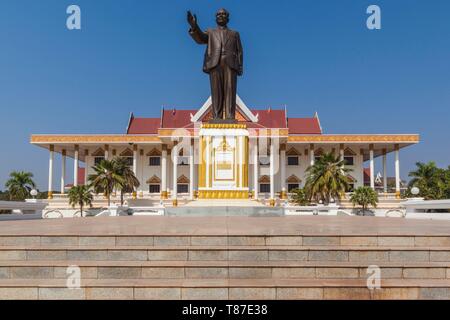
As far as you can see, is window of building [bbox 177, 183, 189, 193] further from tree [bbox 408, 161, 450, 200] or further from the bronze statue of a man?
the bronze statue of a man

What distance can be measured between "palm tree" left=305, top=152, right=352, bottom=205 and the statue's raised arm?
25.7m

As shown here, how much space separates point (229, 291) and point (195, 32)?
11.7 m

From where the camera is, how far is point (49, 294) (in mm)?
4852

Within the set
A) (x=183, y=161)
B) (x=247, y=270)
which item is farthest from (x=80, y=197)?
(x=247, y=270)

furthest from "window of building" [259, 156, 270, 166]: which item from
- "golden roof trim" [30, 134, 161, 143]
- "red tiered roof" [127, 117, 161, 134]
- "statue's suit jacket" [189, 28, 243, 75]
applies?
"statue's suit jacket" [189, 28, 243, 75]

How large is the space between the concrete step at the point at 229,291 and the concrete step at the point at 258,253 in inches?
29.8

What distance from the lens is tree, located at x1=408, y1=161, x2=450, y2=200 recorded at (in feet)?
160

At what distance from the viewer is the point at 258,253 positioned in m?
5.68

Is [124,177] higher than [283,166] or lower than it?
lower

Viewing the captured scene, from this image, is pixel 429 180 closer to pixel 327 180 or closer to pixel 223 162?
pixel 327 180

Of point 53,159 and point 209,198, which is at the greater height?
point 53,159

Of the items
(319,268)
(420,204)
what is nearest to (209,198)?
(420,204)
